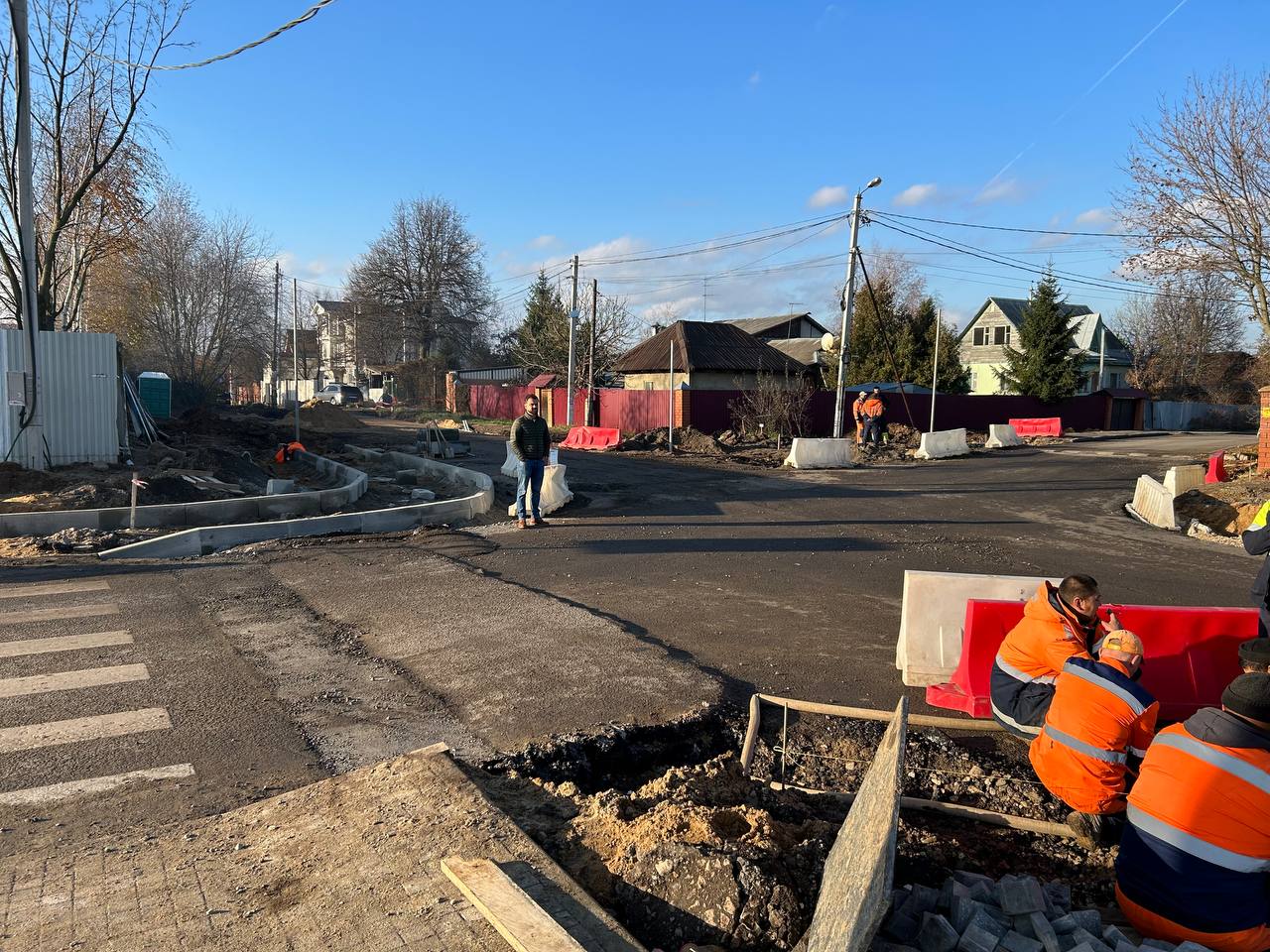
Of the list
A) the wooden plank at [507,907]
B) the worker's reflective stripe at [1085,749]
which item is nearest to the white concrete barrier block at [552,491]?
the worker's reflective stripe at [1085,749]

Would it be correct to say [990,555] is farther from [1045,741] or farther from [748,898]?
[748,898]

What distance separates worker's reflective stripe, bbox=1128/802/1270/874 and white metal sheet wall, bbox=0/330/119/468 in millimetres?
16216

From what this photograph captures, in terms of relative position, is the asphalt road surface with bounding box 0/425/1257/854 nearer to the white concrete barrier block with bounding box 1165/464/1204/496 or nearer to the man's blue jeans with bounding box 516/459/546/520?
the man's blue jeans with bounding box 516/459/546/520

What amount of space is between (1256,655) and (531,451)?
9.60 metres

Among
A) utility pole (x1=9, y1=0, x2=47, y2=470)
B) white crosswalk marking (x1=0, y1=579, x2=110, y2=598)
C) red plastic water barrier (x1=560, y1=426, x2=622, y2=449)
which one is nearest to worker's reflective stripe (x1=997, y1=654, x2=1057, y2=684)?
white crosswalk marking (x1=0, y1=579, x2=110, y2=598)

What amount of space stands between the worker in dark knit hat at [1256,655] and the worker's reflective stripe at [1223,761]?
83cm

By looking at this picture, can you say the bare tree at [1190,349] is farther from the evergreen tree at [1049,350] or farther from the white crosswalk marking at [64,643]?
the white crosswalk marking at [64,643]

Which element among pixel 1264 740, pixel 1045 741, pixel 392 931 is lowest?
pixel 392 931

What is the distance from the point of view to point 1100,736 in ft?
13.3

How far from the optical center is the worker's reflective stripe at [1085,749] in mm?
4035

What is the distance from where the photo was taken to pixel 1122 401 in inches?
1865

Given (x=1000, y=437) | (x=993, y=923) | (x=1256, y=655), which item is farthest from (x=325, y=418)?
(x=993, y=923)

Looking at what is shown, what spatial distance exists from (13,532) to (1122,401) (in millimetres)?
50785

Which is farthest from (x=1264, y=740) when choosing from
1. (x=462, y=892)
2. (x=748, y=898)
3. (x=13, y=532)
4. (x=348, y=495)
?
(x=348, y=495)
